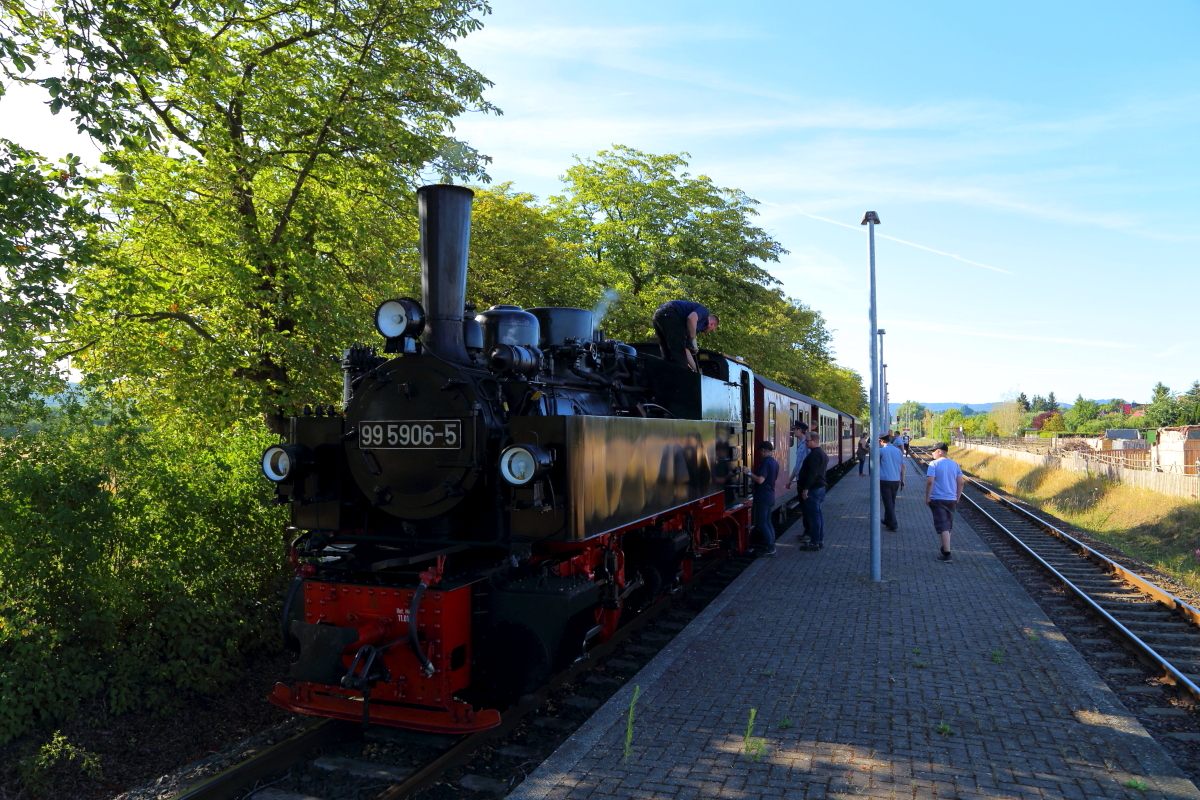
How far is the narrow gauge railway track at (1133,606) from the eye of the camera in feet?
19.9

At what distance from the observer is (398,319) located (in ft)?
16.1

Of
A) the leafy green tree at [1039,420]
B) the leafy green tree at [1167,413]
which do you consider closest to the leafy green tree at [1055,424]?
the leafy green tree at [1039,420]

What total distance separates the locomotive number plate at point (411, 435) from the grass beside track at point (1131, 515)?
9.85 meters

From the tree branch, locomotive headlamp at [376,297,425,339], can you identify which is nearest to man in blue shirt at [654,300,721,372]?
locomotive headlamp at [376,297,425,339]

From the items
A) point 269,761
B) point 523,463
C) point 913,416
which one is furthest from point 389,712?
point 913,416

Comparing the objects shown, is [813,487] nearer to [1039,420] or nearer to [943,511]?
[943,511]

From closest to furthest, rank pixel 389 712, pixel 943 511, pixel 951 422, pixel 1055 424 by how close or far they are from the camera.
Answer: pixel 389 712 → pixel 943 511 → pixel 1055 424 → pixel 951 422

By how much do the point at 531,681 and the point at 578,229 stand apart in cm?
1790

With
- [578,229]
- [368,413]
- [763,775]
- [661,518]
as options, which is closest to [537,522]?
[368,413]

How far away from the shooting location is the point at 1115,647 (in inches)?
258

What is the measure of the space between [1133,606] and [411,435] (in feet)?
25.9

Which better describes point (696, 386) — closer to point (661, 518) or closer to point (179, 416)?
point (661, 518)

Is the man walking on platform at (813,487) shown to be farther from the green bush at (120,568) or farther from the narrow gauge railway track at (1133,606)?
the green bush at (120,568)

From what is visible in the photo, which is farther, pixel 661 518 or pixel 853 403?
pixel 853 403
